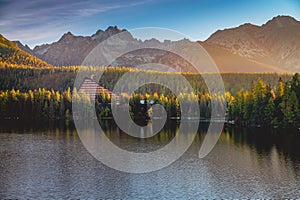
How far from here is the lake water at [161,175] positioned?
119 ft

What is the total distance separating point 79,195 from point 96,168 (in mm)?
11757

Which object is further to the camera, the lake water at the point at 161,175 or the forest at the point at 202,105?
the forest at the point at 202,105

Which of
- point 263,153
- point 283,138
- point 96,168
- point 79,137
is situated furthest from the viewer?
point 79,137

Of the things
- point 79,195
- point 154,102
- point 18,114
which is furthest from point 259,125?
point 18,114

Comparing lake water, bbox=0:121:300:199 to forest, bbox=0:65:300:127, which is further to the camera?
forest, bbox=0:65:300:127

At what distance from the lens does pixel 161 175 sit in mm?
43875

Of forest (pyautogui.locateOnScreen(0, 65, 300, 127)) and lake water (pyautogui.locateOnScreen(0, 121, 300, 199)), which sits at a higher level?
forest (pyautogui.locateOnScreen(0, 65, 300, 127))

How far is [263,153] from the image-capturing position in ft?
187

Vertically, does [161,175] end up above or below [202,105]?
below

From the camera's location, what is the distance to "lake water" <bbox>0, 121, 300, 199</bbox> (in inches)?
1423

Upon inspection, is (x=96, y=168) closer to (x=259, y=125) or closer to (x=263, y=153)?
(x=263, y=153)

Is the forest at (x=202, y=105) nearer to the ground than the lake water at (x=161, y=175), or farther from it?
farther from it

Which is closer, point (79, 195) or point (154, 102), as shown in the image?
point (79, 195)

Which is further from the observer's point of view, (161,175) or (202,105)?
(202,105)
